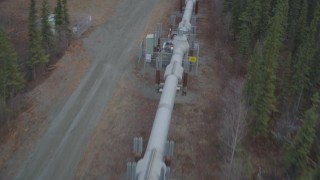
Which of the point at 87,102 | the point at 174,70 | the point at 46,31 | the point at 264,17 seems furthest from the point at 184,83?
the point at 264,17

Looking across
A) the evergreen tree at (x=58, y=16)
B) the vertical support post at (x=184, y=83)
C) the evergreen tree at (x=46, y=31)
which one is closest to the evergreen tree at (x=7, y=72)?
the evergreen tree at (x=46, y=31)

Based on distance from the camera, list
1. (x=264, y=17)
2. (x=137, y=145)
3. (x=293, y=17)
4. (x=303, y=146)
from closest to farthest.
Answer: (x=137, y=145)
(x=303, y=146)
(x=264, y=17)
(x=293, y=17)

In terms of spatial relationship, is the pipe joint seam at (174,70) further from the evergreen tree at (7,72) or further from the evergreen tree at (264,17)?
the evergreen tree at (264,17)

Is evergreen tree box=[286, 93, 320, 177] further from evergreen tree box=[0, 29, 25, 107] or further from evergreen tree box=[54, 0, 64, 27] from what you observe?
evergreen tree box=[54, 0, 64, 27]

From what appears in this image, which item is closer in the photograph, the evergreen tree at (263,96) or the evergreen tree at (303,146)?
the evergreen tree at (303,146)

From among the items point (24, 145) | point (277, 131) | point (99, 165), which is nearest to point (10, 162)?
→ point (24, 145)

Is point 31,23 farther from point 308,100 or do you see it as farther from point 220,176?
point 308,100

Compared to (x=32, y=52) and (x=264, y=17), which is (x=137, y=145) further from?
(x=264, y=17)
